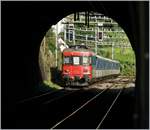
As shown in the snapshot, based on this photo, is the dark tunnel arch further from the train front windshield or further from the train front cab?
the train front windshield

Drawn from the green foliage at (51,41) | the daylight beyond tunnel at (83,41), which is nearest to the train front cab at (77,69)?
the daylight beyond tunnel at (83,41)

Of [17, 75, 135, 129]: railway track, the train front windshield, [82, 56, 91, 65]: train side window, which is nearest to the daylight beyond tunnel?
the train front windshield

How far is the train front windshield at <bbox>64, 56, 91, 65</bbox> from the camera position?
34031 millimetres

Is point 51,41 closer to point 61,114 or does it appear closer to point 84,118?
point 61,114

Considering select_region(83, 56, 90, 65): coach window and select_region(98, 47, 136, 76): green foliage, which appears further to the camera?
select_region(98, 47, 136, 76): green foliage

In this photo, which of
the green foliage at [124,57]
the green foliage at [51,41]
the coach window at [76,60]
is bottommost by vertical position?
the green foliage at [124,57]

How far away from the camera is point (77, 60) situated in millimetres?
34312

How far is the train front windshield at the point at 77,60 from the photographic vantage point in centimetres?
3403

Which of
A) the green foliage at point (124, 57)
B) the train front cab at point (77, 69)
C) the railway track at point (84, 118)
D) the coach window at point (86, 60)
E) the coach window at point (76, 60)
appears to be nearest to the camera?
the railway track at point (84, 118)

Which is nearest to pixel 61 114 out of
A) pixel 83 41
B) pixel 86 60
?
pixel 86 60

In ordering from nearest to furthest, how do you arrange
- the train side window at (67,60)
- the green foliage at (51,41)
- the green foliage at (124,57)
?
the train side window at (67,60)
the green foliage at (51,41)
the green foliage at (124,57)

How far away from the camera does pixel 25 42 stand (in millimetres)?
25406

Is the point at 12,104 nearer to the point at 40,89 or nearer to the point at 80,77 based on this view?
the point at 40,89

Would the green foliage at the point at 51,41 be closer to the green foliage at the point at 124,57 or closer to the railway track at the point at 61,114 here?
the railway track at the point at 61,114
